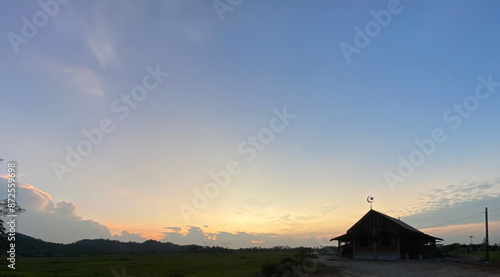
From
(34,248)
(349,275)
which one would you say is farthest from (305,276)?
(34,248)

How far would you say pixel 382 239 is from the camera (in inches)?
1791

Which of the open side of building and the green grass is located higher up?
the open side of building

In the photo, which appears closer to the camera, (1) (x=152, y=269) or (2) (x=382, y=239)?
(2) (x=382, y=239)

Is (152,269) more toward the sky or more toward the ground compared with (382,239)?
more toward the ground

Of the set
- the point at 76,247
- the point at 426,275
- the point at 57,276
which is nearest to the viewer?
the point at 426,275

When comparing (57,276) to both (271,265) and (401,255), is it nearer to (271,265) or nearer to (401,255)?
(271,265)

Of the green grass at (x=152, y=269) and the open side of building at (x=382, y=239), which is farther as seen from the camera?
the open side of building at (x=382, y=239)

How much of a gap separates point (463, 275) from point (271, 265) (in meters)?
16.3

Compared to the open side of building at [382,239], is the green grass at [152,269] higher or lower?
lower

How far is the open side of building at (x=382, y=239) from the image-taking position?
44000 mm

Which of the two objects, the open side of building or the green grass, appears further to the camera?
the open side of building

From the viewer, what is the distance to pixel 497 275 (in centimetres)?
2581

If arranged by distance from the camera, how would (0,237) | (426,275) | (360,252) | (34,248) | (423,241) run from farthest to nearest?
(34,248) → (423,241) → (360,252) → (0,237) → (426,275)

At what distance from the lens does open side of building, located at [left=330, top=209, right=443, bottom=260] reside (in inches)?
1732
